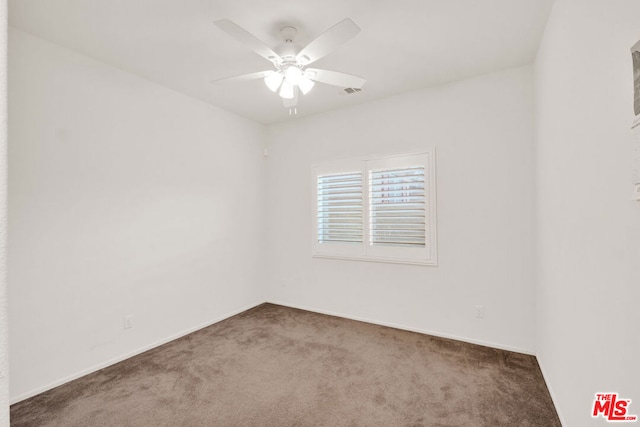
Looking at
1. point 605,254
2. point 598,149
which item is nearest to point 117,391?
point 605,254

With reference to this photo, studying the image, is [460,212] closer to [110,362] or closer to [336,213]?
[336,213]

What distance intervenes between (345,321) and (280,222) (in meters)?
1.69

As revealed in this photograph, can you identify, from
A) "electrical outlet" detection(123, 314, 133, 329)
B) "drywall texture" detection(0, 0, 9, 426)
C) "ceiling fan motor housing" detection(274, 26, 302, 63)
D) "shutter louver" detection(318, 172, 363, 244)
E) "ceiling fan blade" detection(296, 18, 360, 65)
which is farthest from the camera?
"shutter louver" detection(318, 172, 363, 244)

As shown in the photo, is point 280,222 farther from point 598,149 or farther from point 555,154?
point 598,149

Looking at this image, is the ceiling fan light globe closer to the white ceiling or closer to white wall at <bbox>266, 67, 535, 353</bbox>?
the white ceiling

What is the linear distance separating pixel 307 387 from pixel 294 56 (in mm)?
2519

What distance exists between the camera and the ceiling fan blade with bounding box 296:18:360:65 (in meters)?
1.71

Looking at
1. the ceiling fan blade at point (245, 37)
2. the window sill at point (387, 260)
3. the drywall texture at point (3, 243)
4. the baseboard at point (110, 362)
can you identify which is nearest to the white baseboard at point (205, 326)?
the baseboard at point (110, 362)

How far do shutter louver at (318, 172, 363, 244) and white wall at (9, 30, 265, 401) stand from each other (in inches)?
49.6

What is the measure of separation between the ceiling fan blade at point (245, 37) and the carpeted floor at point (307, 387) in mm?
2472

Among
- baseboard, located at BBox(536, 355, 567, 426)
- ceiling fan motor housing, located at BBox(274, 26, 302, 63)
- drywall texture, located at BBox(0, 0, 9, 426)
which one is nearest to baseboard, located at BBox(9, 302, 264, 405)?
drywall texture, located at BBox(0, 0, 9, 426)

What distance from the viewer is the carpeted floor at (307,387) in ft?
6.66

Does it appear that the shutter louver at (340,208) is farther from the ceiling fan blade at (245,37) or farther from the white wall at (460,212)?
the ceiling fan blade at (245,37)

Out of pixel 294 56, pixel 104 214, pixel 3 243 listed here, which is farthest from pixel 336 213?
pixel 3 243
